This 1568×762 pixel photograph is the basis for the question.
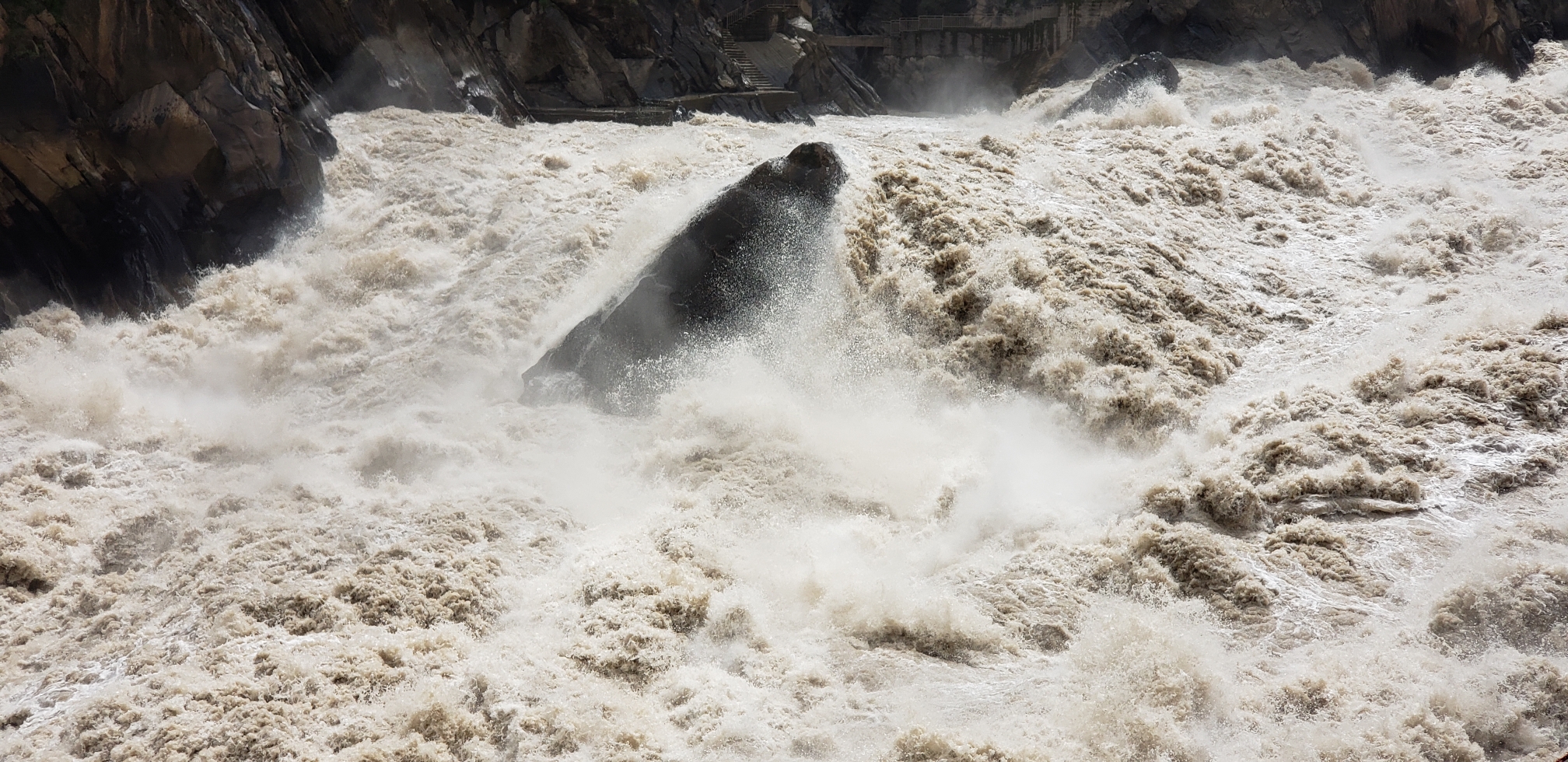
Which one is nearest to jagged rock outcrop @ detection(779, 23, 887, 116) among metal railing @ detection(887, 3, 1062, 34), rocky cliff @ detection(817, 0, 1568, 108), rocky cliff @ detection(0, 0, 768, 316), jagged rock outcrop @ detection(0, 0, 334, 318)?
rocky cliff @ detection(817, 0, 1568, 108)

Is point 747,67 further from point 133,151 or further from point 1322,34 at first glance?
point 133,151

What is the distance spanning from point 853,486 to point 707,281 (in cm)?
303

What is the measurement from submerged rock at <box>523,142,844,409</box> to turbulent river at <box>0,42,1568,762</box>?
320 millimetres

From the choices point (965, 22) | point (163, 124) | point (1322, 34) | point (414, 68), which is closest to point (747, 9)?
point (965, 22)

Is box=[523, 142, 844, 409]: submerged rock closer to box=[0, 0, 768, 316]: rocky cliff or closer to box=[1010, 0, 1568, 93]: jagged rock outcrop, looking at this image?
box=[0, 0, 768, 316]: rocky cliff

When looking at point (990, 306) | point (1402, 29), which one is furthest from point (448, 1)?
point (1402, 29)

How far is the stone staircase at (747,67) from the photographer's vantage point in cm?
2309

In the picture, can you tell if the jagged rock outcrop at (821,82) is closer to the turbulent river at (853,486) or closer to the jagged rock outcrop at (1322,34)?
the jagged rock outcrop at (1322,34)

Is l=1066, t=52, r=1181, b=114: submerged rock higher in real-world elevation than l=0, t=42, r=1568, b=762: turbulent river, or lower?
higher

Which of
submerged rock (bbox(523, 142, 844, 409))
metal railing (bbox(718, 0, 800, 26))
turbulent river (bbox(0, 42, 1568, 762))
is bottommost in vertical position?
turbulent river (bbox(0, 42, 1568, 762))

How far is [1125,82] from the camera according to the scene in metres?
18.1

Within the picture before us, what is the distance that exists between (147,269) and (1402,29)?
82.5ft

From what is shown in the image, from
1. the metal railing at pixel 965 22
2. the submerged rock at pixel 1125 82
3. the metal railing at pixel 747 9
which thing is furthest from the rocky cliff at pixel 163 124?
the metal railing at pixel 965 22

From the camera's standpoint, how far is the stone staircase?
23.1 m
